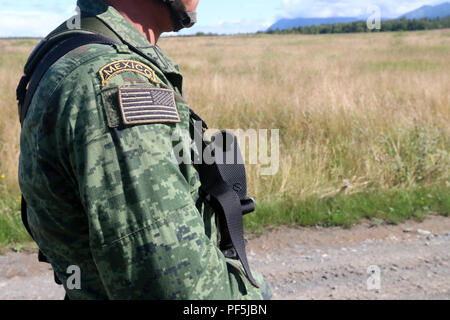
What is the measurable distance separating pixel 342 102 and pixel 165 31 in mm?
4986

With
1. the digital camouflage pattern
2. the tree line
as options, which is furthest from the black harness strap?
the tree line

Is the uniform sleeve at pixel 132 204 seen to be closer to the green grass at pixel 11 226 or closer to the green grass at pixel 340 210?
the green grass at pixel 340 210

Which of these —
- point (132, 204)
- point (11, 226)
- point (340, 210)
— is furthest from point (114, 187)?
point (340, 210)

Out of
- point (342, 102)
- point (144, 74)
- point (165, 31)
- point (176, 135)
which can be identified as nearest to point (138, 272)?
point (176, 135)

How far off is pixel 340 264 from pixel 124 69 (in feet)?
8.40

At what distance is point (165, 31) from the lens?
1397 millimetres

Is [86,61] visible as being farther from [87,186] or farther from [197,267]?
[197,267]

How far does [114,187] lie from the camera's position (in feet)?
2.84

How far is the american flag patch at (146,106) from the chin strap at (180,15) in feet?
1.42

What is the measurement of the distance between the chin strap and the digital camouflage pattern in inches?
13.2

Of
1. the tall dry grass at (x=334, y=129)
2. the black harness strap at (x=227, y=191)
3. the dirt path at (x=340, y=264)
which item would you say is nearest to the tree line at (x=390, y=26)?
the tall dry grass at (x=334, y=129)

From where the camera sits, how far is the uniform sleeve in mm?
864

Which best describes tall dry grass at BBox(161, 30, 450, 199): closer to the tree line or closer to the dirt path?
the dirt path

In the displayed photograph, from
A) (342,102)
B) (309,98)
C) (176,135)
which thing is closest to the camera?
(176,135)
